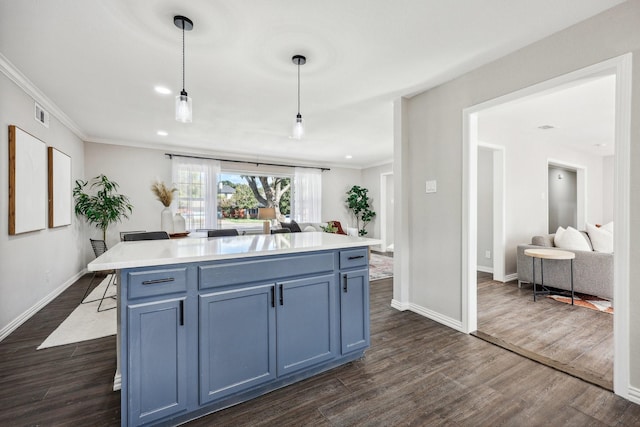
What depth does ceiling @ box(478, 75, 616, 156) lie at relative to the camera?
123 inches

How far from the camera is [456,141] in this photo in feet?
9.04

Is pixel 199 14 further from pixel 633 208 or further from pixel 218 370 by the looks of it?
pixel 633 208

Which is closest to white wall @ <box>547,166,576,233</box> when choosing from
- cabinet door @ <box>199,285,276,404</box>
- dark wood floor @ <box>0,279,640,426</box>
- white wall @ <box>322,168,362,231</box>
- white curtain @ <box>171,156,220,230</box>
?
white wall @ <box>322,168,362,231</box>

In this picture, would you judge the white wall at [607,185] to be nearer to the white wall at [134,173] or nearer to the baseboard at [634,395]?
the baseboard at [634,395]

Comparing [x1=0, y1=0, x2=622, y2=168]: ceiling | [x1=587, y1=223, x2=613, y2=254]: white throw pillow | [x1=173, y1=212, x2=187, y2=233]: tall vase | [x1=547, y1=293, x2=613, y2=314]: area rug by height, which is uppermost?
[x1=0, y1=0, x2=622, y2=168]: ceiling

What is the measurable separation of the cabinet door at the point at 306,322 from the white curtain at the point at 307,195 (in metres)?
5.29

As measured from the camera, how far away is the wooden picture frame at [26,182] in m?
2.66

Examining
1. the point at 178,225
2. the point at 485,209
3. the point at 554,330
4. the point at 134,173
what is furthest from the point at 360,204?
the point at 554,330

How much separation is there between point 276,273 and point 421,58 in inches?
85.3

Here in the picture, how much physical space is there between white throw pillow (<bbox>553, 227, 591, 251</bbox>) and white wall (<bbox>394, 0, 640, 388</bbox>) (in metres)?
2.26

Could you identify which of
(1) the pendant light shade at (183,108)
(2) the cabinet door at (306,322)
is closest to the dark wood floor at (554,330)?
(2) the cabinet door at (306,322)

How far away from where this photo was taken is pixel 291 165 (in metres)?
7.14

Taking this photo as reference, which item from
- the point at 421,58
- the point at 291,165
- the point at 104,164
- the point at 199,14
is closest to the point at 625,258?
the point at 421,58

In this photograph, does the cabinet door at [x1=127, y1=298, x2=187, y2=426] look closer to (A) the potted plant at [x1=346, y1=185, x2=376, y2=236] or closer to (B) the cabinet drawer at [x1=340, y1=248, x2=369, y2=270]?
(B) the cabinet drawer at [x1=340, y1=248, x2=369, y2=270]
